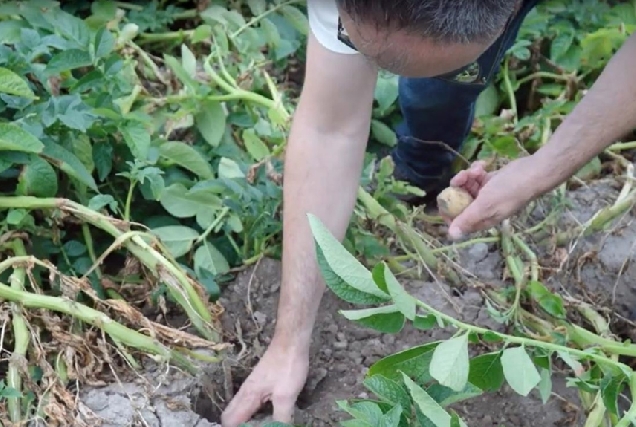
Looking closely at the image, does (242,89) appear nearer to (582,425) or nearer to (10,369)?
(10,369)

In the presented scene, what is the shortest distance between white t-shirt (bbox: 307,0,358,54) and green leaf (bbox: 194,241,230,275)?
0.41m

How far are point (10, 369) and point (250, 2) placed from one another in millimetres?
1192

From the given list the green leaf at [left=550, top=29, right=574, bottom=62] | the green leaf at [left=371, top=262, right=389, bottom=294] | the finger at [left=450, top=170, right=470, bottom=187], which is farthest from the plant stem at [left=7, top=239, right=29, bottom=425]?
the green leaf at [left=550, top=29, right=574, bottom=62]

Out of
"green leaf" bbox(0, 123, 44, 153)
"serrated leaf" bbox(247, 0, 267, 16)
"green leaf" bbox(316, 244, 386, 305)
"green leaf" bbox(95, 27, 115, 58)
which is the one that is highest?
"green leaf" bbox(316, 244, 386, 305)

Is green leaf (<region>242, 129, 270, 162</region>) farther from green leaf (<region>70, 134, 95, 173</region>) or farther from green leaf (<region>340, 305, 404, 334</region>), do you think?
green leaf (<region>340, 305, 404, 334</region>)

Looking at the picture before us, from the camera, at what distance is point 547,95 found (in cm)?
224

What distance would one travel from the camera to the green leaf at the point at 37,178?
147cm

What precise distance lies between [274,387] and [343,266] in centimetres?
55

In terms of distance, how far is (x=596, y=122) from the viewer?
1.38m

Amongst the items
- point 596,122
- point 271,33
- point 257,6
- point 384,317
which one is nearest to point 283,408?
point 384,317

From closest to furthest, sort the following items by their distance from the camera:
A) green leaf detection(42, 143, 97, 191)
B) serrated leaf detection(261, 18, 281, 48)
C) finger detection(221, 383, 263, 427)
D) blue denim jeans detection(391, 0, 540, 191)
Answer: finger detection(221, 383, 263, 427)
green leaf detection(42, 143, 97, 191)
blue denim jeans detection(391, 0, 540, 191)
serrated leaf detection(261, 18, 281, 48)

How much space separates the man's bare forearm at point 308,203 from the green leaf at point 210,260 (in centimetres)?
14

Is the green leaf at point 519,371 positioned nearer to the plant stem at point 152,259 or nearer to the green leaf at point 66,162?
the plant stem at point 152,259

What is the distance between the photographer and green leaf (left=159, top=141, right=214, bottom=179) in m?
1.68
